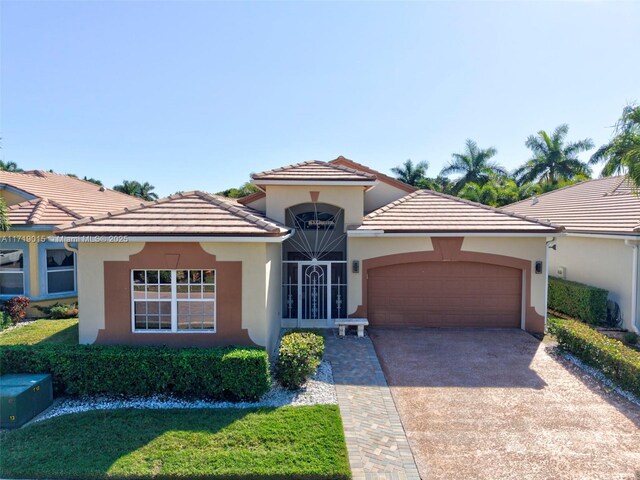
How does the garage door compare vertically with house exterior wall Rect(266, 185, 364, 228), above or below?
below

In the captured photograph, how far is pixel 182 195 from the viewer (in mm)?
10555

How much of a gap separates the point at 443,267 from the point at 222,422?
8.90 m

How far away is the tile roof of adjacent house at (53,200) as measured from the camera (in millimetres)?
13867

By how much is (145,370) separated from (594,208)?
18.7m

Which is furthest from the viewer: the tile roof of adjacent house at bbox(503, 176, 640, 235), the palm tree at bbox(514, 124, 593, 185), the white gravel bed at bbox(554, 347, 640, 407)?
the palm tree at bbox(514, 124, 593, 185)

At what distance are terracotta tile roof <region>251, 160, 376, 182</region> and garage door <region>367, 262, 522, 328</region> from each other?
A: 335cm

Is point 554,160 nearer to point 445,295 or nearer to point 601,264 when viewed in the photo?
point 601,264

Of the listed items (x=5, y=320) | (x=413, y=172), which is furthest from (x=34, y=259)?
(x=413, y=172)

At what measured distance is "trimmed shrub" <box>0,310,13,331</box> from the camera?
475 inches

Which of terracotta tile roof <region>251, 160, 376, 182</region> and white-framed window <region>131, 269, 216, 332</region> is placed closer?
white-framed window <region>131, 269, 216, 332</region>

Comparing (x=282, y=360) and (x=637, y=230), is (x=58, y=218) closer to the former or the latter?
(x=282, y=360)

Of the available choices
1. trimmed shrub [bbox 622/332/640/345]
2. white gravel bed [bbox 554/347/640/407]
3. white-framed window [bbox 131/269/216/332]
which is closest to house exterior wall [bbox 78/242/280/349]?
white-framed window [bbox 131/269/216/332]

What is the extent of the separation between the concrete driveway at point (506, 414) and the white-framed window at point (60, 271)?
41.2 ft

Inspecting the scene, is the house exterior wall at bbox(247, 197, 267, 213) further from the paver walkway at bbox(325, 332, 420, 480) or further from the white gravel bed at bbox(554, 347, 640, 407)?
the white gravel bed at bbox(554, 347, 640, 407)
